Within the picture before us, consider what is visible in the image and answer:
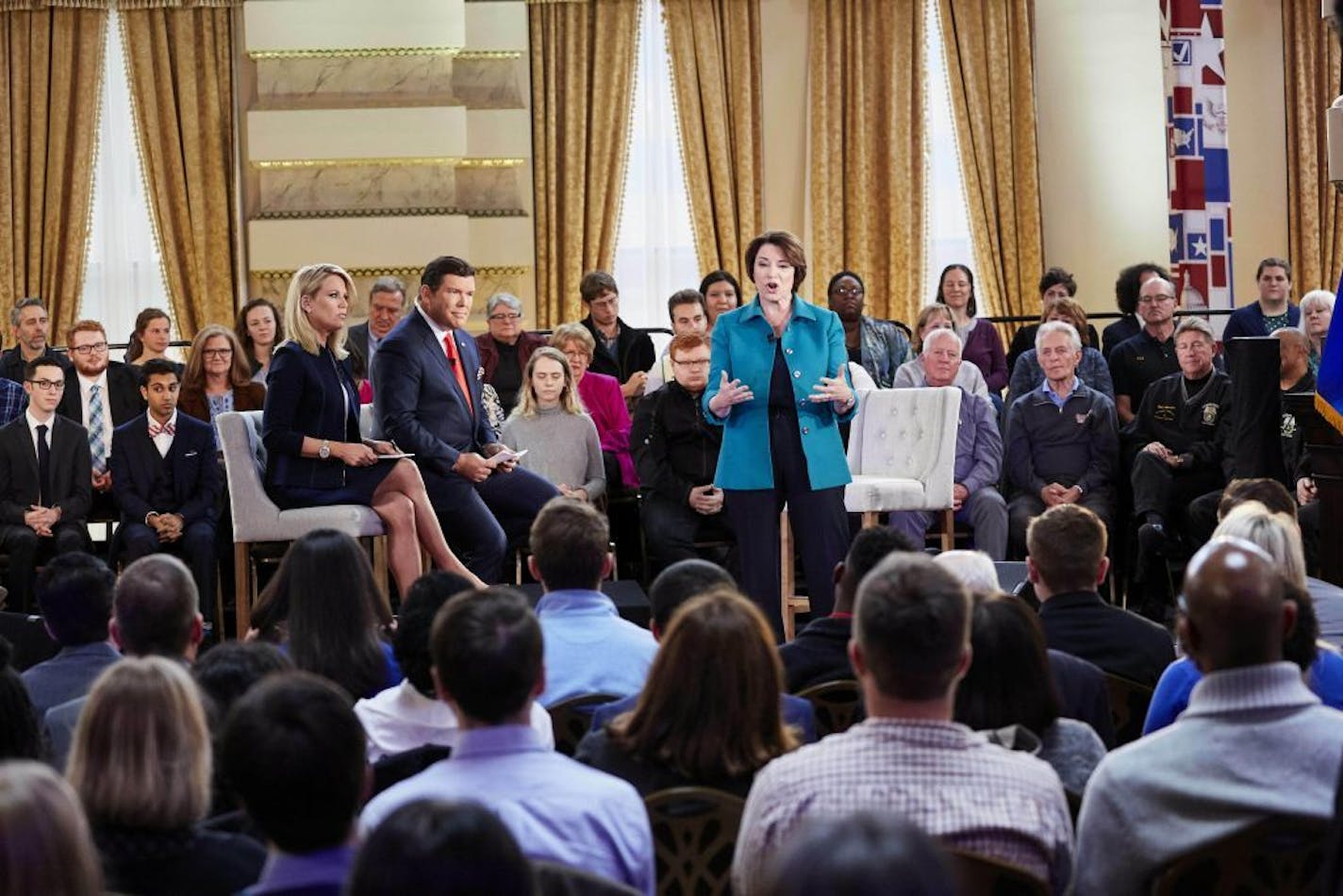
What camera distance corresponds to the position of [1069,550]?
12.3 feet

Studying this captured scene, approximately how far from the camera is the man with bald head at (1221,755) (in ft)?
7.78

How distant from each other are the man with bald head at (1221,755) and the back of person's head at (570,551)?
1.51 metres

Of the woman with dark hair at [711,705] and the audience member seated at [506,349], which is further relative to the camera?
the audience member seated at [506,349]

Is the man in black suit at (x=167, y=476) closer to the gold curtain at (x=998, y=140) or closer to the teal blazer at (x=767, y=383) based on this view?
the teal blazer at (x=767, y=383)

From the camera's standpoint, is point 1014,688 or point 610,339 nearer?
point 1014,688

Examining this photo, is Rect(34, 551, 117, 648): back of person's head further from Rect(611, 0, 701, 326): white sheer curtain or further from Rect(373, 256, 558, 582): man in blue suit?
Rect(611, 0, 701, 326): white sheer curtain

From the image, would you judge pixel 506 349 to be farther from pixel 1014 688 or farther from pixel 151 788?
pixel 151 788

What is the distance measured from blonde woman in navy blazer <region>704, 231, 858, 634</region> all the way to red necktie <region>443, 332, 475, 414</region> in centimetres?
102

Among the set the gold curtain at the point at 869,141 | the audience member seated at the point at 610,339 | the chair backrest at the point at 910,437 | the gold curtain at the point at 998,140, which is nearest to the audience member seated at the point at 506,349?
the audience member seated at the point at 610,339

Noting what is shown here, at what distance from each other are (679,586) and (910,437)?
3829 millimetres

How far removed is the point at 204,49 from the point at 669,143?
111 inches

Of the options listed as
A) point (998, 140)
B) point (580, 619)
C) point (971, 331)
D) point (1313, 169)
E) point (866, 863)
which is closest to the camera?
point (866, 863)

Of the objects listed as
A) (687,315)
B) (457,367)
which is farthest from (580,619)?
(687,315)

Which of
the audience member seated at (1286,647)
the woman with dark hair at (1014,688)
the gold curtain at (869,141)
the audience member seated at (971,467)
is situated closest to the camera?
the woman with dark hair at (1014,688)
